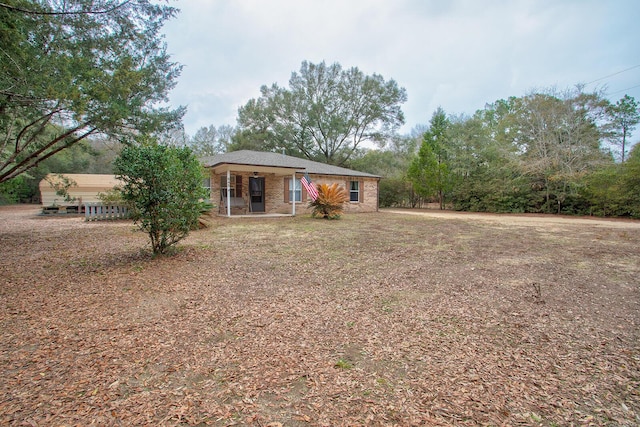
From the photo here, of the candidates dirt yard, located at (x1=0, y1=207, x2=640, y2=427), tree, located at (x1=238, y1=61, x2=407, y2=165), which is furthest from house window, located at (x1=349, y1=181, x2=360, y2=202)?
dirt yard, located at (x1=0, y1=207, x2=640, y2=427)

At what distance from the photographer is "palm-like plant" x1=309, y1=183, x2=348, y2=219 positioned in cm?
1184

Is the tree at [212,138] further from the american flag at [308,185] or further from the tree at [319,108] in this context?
the american flag at [308,185]

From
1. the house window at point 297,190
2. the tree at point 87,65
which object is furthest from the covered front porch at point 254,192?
the tree at point 87,65

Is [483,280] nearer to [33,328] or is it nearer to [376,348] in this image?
[376,348]

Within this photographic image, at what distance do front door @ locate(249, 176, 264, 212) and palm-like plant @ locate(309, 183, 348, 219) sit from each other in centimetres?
397

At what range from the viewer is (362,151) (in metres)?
28.7

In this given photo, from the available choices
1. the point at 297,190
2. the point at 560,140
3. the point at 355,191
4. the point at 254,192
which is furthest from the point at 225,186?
the point at 560,140

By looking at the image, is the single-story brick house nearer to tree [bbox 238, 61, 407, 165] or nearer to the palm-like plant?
the palm-like plant

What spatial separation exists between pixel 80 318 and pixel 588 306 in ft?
17.0

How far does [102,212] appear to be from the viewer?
11.8 m

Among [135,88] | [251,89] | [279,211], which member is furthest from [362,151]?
[135,88]

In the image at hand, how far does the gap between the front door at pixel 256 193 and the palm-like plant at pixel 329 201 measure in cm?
397

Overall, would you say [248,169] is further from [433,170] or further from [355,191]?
[433,170]

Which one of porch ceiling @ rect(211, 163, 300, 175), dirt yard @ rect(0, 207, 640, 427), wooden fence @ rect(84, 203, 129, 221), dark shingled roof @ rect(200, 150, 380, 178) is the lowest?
dirt yard @ rect(0, 207, 640, 427)
